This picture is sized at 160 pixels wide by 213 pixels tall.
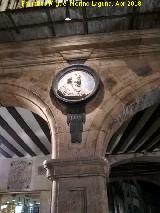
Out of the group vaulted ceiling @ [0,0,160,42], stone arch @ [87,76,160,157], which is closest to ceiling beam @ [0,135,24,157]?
vaulted ceiling @ [0,0,160,42]

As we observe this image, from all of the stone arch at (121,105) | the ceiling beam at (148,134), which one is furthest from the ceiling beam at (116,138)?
the stone arch at (121,105)

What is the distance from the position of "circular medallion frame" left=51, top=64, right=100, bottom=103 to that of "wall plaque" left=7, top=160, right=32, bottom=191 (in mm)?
4346

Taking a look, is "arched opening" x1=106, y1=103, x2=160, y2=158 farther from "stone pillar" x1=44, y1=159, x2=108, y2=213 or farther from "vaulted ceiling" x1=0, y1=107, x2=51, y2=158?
"stone pillar" x1=44, y1=159, x2=108, y2=213

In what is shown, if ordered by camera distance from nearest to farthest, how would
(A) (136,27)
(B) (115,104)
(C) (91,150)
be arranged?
1. (C) (91,150)
2. (B) (115,104)
3. (A) (136,27)

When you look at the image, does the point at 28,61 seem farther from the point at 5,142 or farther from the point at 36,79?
the point at 5,142

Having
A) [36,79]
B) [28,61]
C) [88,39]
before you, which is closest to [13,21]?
[28,61]

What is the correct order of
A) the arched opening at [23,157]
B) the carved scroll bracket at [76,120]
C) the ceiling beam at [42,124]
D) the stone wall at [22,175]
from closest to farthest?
1. the carved scroll bracket at [76,120]
2. the ceiling beam at [42,124]
3. the arched opening at [23,157]
4. the stone wall at [22,175]

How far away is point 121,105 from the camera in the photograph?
138 inches

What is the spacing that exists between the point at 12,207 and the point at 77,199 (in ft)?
19.9

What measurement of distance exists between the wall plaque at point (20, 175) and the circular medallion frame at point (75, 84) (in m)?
4.35

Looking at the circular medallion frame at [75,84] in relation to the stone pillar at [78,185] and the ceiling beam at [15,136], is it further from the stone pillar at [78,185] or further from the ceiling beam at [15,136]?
the ceiling beam at [15,136]

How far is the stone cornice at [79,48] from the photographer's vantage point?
3.87 metres

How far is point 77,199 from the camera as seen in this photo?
294 cm

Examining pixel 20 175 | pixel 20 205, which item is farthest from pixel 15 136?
pixel 20 205
